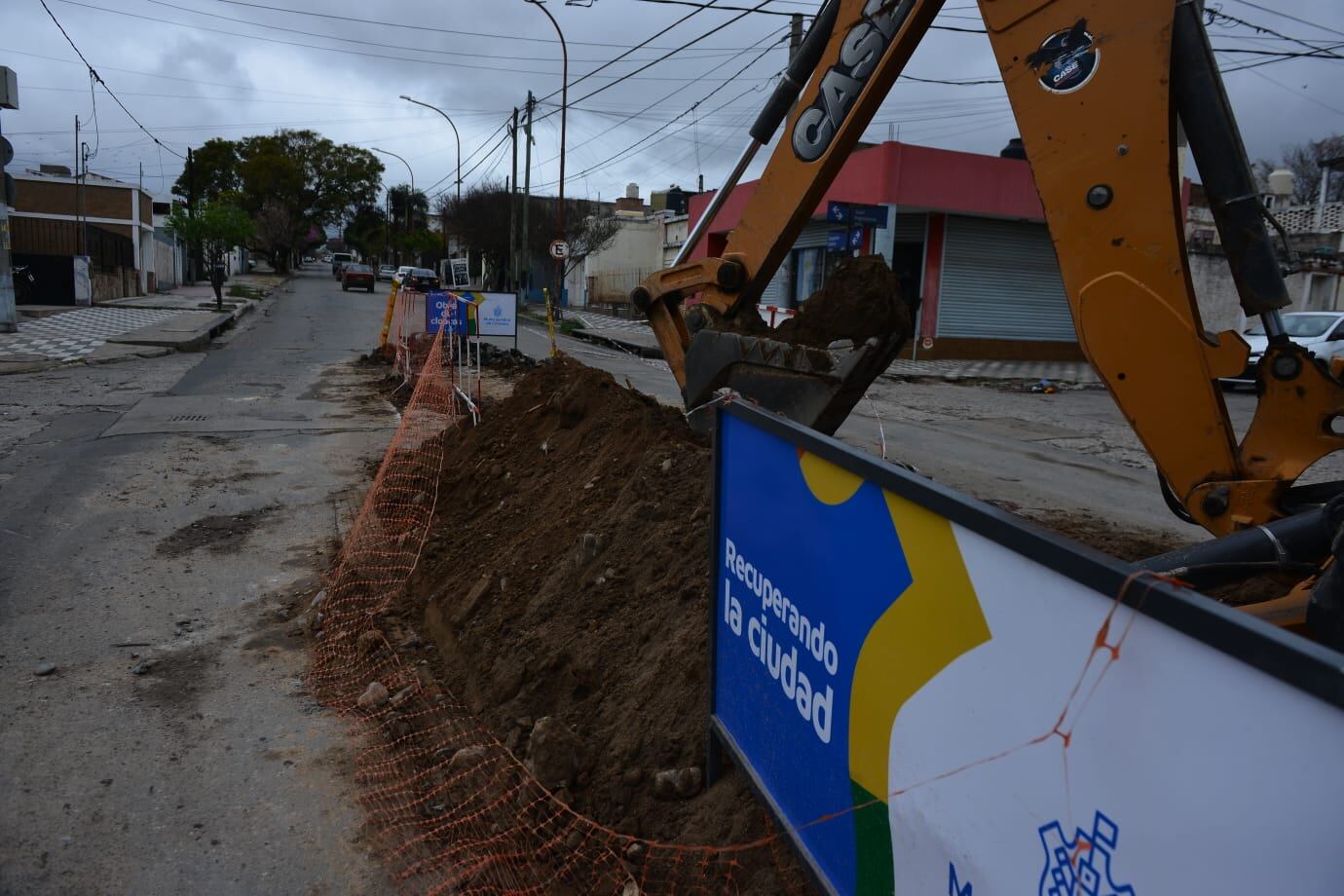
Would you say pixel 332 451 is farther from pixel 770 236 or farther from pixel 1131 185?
pixel 1131 185

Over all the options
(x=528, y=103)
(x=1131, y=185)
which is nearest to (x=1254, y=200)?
(x=1131, y=185)

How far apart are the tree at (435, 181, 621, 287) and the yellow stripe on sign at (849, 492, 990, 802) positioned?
40.9 meters

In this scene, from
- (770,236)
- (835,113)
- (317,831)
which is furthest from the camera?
(770,236)

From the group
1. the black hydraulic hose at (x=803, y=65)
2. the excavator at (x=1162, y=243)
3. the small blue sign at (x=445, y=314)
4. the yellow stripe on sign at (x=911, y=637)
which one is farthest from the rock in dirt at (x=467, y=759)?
the small blue sign at (x=445, y=314)

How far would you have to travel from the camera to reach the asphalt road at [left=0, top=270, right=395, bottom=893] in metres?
3.40

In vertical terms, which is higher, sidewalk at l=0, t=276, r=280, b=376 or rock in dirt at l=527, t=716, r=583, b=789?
sidewalk at l=0, t=276, r=280, b=376

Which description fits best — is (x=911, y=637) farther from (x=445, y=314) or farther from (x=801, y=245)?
(x=801, y=245)

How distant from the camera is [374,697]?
15.2 ft

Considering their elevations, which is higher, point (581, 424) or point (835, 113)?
point (835, 113)

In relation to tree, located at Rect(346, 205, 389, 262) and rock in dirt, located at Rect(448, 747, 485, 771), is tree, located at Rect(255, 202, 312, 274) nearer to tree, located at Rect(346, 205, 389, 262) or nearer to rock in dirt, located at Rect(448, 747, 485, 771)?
tree, located at Rect(346, 205, 389, 262)

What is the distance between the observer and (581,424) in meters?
7.62

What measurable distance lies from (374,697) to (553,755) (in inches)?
55.3

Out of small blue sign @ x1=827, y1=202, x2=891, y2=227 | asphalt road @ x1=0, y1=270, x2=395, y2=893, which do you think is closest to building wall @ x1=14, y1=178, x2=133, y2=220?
small blue sign @ x1=827, y1=202, x2=891, y2=227

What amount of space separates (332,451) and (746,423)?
8.54 metres
